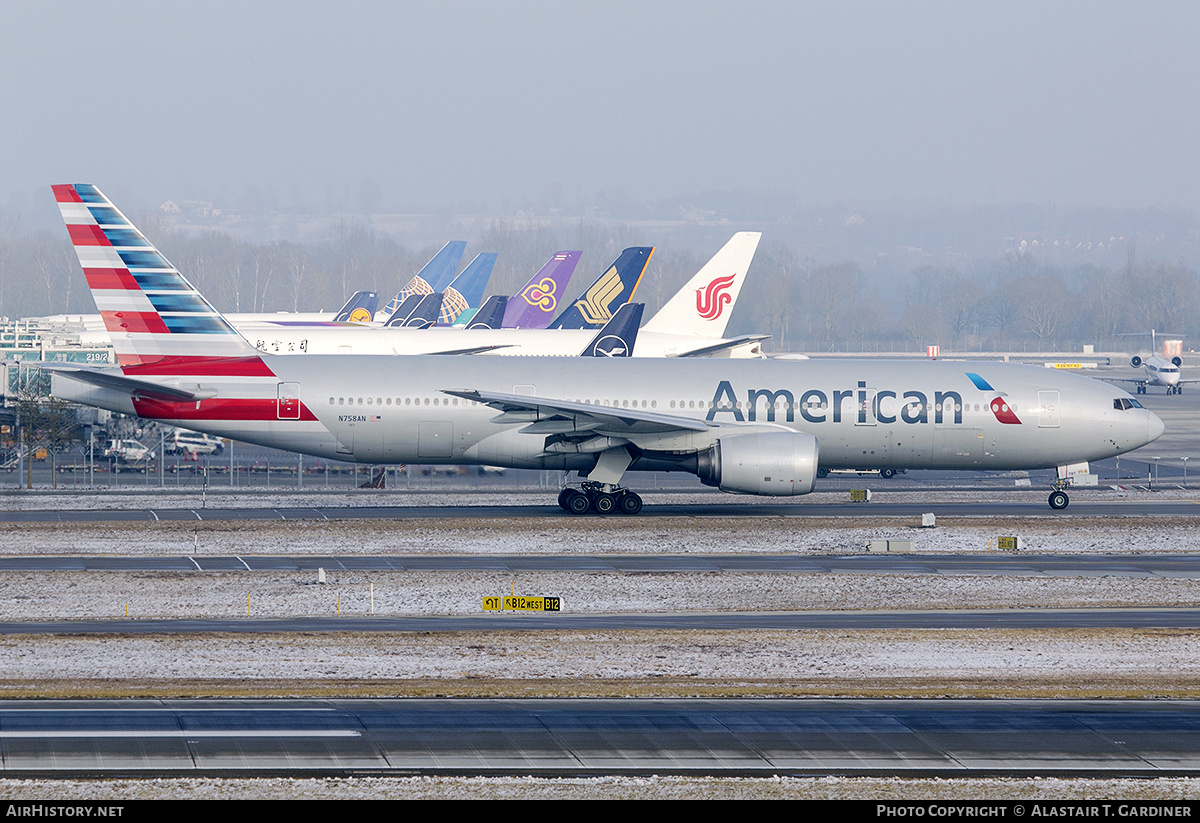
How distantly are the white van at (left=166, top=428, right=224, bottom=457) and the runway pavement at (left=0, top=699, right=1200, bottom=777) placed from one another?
45716 millimetres

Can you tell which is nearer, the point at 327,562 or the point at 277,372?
the point at 327,562

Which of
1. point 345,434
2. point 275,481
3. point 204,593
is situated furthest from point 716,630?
point 275,481

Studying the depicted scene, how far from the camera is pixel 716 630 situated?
89.6ft

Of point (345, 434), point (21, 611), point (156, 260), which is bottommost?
point (21, 611)

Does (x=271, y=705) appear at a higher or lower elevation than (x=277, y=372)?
lower

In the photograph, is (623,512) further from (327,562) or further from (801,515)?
(327,562)

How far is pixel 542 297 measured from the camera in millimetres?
97188

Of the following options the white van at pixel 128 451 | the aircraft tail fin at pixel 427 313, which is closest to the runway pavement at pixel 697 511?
the white van at pixel 128 451

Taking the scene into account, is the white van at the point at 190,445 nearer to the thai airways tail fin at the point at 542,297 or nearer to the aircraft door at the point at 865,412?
the thai airways tail fin at the point at 542,297

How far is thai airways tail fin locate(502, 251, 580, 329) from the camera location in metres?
96.7

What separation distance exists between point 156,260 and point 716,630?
83.8 ft

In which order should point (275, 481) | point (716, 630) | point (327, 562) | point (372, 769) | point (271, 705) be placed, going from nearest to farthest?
point (372, 769) → point (271, 705) → point (716, 630) → point (327, 562) → point (275, 481)

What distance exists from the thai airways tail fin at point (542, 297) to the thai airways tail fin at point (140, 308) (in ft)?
178

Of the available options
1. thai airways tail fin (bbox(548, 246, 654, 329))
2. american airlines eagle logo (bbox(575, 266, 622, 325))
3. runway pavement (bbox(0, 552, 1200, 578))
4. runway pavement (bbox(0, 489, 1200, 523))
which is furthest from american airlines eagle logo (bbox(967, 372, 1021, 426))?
american airlines eagle logo (bbox(575, 266, 622, 325))
